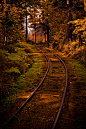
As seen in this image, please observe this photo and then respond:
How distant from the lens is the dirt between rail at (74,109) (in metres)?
5.12

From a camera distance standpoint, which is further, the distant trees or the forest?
the distant trees

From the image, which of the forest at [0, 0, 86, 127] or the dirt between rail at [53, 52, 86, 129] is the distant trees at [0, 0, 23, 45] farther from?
the dirt between rail at [53, 52, 86, 129]

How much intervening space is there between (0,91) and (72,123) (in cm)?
379

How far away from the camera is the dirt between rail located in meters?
5.12

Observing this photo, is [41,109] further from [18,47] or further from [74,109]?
[18,47]

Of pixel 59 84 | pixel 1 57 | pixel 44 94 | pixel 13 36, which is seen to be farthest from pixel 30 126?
pixel 13 36

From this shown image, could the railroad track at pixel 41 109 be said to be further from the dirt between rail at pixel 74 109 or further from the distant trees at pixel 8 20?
the distant trees at pixel 8 20

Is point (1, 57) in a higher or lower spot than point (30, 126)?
higher

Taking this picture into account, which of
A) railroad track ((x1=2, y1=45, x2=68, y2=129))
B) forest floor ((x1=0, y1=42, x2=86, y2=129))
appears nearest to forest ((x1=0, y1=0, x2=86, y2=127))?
forest floor ((x1=0, y1=42, x2=86, y2=129))

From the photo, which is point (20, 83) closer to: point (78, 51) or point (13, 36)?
point (13, 36)

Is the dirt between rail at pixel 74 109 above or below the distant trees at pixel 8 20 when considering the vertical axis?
below

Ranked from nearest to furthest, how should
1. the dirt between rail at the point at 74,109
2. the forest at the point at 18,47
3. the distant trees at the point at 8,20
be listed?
the dirt between rail at the point at 74,109
the forest at the point at 18,47
the distant trees at the point at 8,20

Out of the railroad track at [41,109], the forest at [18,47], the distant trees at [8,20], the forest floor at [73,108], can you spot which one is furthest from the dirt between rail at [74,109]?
the distant trees at [8,20]

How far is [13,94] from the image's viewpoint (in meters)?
7.90
